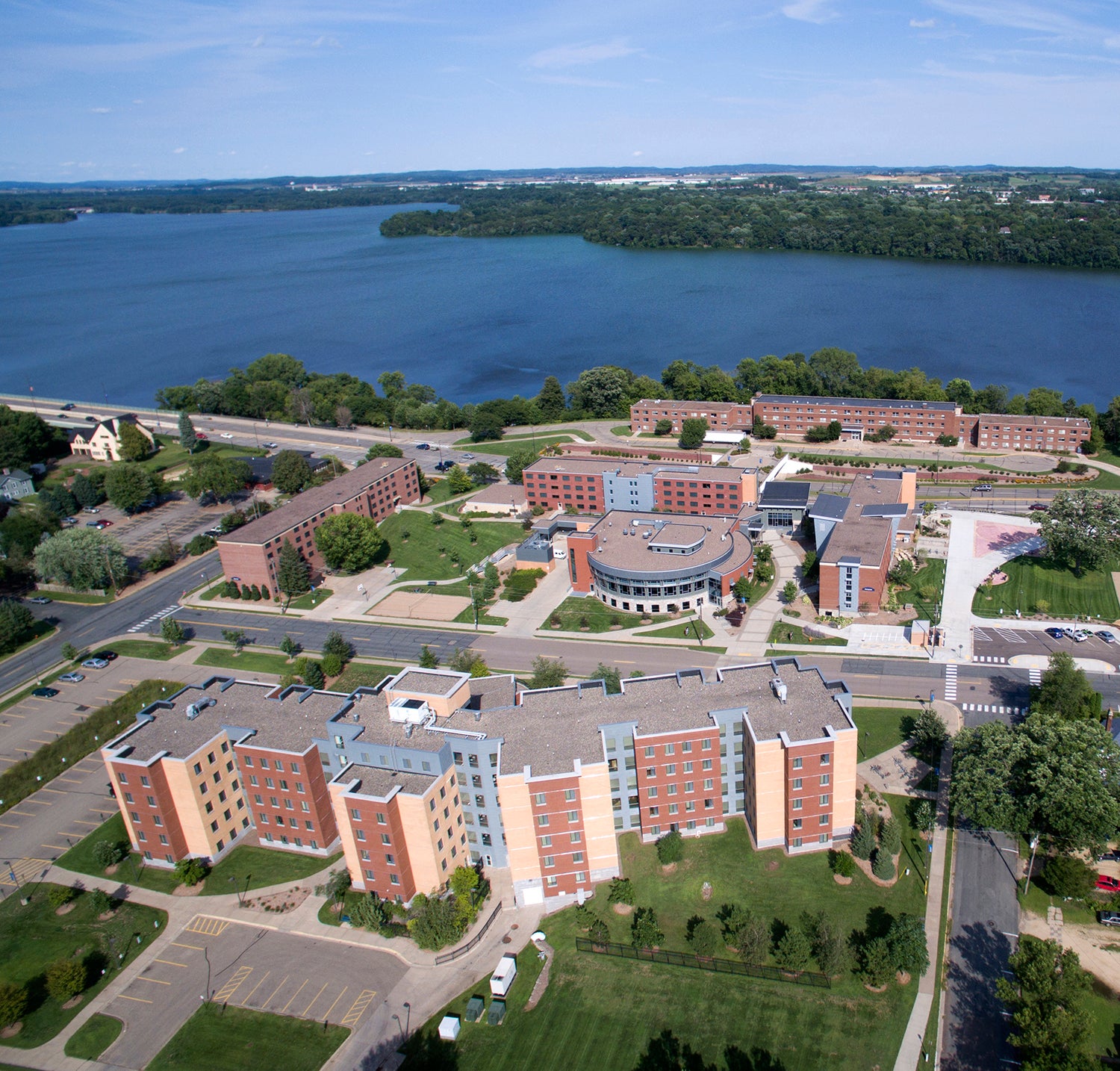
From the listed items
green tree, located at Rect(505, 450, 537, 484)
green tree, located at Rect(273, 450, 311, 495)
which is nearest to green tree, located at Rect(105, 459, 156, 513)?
green tree, located at Rect(273, 450, 311, 495)

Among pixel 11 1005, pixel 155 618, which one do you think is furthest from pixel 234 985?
pixel 155 618

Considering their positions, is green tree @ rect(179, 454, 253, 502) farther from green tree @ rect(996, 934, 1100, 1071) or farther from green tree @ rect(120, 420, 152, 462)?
green tree @ rect(996, 934, 1100, 1071)

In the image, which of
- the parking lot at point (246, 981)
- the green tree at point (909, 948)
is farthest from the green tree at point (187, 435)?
the green tree at point (909, 948)

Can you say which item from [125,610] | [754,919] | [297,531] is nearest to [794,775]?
[754,919]

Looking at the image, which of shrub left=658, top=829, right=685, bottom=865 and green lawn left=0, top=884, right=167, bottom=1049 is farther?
shrub left=658, top=829, right=685, bottom=865

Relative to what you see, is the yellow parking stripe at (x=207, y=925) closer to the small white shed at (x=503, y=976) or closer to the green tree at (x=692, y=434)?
the small white shed at (x=503, y=976)

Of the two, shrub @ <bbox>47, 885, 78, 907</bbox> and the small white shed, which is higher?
shrub @ <bbox>47, 885, 78, 907</bbox>
